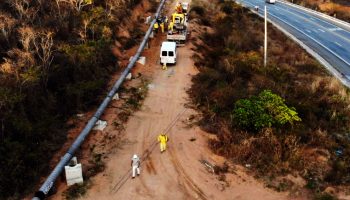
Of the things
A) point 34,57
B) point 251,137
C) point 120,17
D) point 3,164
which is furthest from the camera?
point 120,17

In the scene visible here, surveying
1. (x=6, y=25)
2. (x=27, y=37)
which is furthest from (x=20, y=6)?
(x=27, y=37)

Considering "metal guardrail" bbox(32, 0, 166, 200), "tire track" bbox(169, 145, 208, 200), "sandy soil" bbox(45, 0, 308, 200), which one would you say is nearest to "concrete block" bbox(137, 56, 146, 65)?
"metal guardrail" bbox(32, 0, 166, 200)

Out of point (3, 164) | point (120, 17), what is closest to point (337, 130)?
point (3, 164)

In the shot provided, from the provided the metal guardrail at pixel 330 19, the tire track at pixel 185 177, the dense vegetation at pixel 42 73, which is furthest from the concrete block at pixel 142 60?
the metal guardrail at pixel 330 19

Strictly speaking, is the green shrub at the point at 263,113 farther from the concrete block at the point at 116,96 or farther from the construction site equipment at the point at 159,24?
the construction site equipment at the point at 159,24

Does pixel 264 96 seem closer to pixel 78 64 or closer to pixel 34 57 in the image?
pixel 78 64

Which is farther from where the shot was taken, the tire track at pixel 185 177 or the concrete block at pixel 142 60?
the concrete block at pixel 142 60
